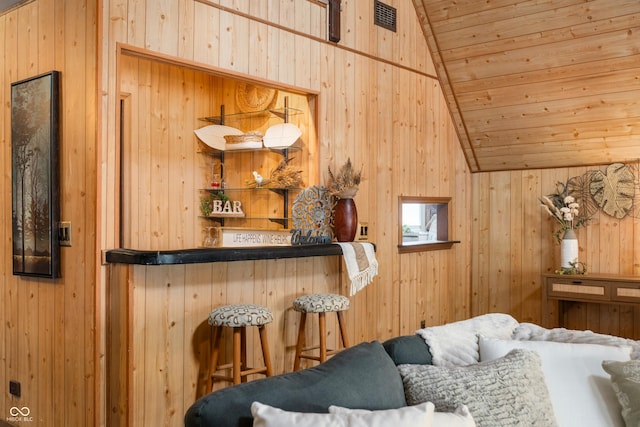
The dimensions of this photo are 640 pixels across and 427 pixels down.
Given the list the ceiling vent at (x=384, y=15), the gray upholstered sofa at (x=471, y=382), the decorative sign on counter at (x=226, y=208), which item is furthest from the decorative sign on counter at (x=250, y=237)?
the gray upholstered sofa at (x=471, y=382)

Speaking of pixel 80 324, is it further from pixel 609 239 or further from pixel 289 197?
pixel 609 239

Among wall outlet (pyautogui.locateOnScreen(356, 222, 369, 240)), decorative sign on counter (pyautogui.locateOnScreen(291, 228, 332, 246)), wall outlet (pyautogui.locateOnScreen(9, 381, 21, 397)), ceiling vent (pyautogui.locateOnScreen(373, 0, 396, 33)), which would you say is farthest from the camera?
ceiling vent (pyautogui.locateOnScreen(373, 0, 396, 33))

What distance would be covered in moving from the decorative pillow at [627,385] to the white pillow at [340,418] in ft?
2.84

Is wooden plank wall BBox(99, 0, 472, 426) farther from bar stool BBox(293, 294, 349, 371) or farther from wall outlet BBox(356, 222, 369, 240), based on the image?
bar stool BBox(293, 294, 349, 371)

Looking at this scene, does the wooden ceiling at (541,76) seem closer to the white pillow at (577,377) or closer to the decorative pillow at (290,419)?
the white pillow at (577,377)

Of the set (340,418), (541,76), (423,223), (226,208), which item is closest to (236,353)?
(340,418)

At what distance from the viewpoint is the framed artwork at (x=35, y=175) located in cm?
345

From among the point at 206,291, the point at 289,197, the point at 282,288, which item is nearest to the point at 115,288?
the point at 206,291

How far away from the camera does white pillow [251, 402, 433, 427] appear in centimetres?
152

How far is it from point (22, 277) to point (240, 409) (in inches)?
103

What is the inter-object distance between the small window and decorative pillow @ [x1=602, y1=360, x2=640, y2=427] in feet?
10.6

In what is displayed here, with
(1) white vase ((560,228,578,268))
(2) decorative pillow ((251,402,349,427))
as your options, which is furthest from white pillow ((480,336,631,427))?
(1) white vase ((560,228,578,268))

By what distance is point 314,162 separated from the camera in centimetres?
463

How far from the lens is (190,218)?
5430 millimetres
